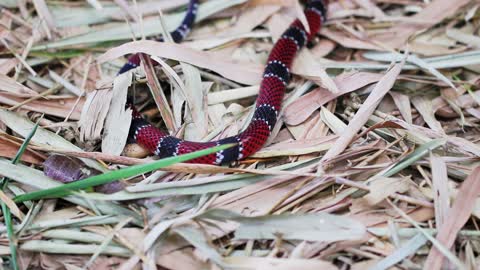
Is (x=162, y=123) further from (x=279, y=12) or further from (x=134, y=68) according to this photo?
(x=279, y=12)

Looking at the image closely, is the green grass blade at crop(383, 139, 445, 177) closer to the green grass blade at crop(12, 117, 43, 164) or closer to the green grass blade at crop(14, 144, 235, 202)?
the green grass blade at crop(14, 144, 235, 202)

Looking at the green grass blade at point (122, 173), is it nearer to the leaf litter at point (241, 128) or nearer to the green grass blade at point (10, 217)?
the leaf litter at point (241, 128)

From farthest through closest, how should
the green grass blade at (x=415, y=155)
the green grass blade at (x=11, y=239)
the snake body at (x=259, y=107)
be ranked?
the snake body at (x=259, y=107), the green grass blade at (x=415, y=155), the green grass blade at (x=11, y=239)

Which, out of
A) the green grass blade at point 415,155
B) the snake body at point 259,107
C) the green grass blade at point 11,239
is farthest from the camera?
the snake body at point 259,107

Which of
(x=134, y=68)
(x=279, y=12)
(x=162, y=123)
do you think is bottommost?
(x=162, y=123)

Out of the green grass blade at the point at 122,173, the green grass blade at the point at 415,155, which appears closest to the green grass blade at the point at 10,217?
the green grass blade at the point at 122,173

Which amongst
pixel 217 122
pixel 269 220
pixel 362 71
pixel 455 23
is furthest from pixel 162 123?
pixel 455 23
